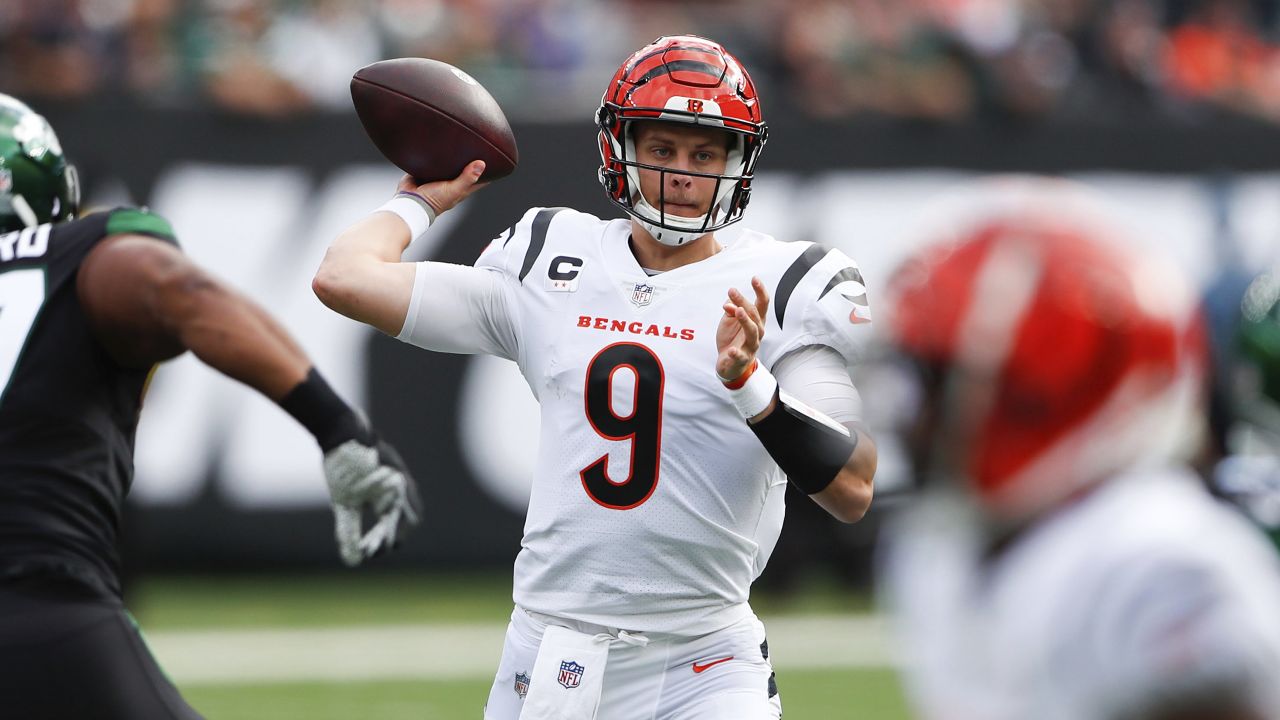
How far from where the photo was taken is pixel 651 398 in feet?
11.0

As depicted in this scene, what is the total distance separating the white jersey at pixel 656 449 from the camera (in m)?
3.33

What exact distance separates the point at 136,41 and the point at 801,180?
3.78m

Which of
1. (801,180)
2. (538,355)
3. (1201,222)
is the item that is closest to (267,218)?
(801,180)

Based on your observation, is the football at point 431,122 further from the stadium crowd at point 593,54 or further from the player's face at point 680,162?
the stadium crowd at point 593,54

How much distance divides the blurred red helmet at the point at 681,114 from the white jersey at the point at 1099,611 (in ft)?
5.44

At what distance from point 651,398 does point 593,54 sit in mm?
8087

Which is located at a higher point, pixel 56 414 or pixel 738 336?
pixel 738 336

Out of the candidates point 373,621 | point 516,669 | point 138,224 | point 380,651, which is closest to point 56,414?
point 138,224

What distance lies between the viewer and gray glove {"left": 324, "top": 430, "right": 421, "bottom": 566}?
2945 millimetres

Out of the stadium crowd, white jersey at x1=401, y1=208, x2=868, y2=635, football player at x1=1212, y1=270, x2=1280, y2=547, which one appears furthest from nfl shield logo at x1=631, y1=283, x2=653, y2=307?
the stadium crowd

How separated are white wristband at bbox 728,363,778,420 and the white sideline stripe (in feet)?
15.1

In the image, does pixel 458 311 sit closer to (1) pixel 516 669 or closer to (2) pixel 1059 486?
(1) pixel 516 669

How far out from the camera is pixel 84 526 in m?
2.90

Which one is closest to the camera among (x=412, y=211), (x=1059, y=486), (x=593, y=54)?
(x=1059, y=486)
